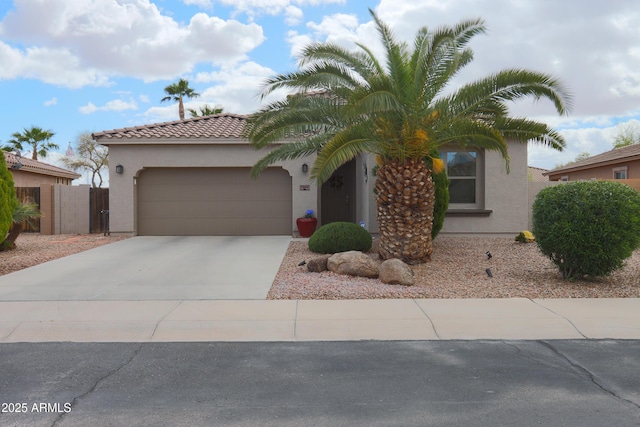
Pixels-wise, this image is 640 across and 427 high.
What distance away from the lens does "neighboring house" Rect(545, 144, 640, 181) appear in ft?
72.6

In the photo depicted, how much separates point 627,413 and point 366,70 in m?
8.39

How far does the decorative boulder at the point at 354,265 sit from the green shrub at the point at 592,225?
317 cm

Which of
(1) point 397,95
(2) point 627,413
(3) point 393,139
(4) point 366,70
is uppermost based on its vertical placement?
(4) point 366,70

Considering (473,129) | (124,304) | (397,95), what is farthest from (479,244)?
(124,304)

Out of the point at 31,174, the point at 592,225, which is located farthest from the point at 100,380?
the point at 31,174

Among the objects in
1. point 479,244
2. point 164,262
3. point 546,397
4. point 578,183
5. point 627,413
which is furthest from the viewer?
point 479,244

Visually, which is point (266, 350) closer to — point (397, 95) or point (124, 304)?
point (124, 304)

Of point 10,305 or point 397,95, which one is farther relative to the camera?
point 397,95

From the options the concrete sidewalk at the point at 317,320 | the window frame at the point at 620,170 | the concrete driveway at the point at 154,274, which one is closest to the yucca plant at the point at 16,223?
the concrete driveway at the point at 154,274

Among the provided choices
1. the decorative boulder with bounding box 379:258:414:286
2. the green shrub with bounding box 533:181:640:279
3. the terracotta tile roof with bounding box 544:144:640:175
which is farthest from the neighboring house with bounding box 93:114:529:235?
the terracotta tile roof with bounding box 544:144:640:175

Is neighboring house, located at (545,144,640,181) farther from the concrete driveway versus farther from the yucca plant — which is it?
the yucca plant

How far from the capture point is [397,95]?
10133 millimetres

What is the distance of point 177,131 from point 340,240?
835 cm

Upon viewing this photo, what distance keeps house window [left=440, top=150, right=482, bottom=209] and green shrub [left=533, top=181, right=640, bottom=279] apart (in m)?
6.51
